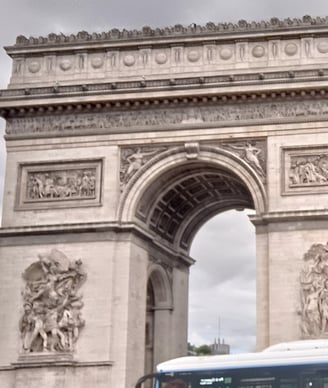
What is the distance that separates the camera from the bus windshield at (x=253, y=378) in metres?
18.6

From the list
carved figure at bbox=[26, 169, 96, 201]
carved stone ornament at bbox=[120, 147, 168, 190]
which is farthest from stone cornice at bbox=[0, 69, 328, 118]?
carved figure at bbox=[26, 169, 96, 201]

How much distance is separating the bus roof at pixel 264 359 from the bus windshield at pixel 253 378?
0.34 feet

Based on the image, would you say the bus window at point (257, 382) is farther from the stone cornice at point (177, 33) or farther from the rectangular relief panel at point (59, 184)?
the stone cornice at point (177, 33)

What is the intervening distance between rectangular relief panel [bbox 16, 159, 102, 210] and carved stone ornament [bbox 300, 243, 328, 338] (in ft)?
24.8

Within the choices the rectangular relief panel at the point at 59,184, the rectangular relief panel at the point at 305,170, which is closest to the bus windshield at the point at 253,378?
the rectangular relief panel at the point at 305,170

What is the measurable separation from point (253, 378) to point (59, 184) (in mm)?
15268

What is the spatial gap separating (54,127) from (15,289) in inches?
231

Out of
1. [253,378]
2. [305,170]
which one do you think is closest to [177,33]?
[305,170]

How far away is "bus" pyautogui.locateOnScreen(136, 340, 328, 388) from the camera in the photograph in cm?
1873

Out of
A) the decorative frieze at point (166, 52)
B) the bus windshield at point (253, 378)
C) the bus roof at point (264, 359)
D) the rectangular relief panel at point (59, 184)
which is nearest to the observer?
the bus windshield at point (253, 378)

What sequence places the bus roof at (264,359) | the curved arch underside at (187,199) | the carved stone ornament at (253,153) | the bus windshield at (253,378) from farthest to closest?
the curved arch underside at (187,199), the carved stone ornament at (253,153), the bus roof at (264,359), the bus windshield at (253,378)

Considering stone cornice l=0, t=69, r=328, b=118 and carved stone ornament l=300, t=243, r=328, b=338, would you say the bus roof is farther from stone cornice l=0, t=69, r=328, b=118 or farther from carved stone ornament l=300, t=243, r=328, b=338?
stone cornice l=0, t=69, r=328, b=118

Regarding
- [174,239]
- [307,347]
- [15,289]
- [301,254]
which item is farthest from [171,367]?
[174,239]

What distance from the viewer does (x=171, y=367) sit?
65.4ft
